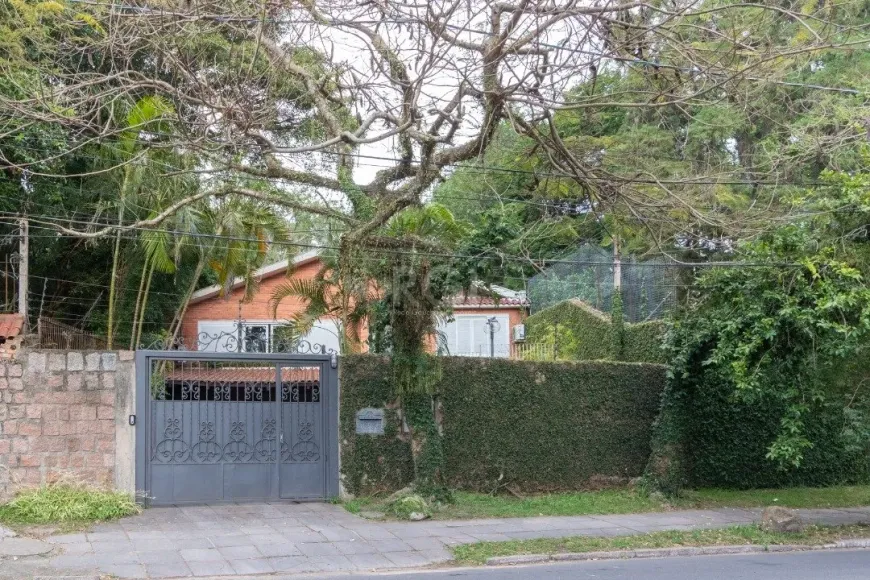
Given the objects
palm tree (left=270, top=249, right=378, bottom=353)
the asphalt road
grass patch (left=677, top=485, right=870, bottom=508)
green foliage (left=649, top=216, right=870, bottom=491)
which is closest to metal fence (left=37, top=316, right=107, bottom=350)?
palm tree (left=270, top=249, right=378, bottom=353)

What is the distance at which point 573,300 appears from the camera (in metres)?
23.9

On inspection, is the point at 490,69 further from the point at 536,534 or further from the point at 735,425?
the point at 735,425

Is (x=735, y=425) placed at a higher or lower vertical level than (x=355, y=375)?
lower

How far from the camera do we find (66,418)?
12.8 m

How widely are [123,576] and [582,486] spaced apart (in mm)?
8944

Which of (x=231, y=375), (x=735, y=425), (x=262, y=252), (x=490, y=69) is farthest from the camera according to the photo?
(x=262, y=252)

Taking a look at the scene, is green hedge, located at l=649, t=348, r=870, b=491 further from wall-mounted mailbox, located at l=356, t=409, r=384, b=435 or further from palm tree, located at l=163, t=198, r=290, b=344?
palm tree, located at l=163, t=198, r=290, b=344

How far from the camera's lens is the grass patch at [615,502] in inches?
544

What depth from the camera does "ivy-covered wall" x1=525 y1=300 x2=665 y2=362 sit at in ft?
64.4

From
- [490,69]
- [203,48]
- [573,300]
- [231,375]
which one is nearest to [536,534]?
[231,375]

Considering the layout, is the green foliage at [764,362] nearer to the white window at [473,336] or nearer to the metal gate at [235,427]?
the metal gate at [235,427]

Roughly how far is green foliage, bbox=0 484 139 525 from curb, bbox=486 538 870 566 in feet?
18.3

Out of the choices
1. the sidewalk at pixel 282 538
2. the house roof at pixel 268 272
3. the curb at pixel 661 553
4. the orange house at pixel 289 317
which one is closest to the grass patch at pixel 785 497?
the sidewalk at pixel 282 538

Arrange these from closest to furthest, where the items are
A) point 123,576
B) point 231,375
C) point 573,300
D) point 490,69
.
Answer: point 123,576
point 490,69
point 231,375
point 573,300
